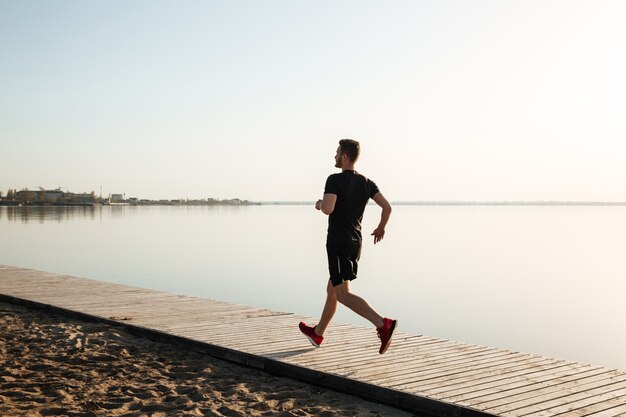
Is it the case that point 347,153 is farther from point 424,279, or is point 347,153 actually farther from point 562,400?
point 424,279

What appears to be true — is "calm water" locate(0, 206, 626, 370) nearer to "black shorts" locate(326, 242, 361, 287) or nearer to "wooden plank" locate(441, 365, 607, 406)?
"wooden plank" locate(441, 365, 607, 406)

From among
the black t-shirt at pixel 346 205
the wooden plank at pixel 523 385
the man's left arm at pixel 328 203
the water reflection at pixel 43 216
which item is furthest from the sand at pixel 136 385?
the water reflection at pixel 43 216

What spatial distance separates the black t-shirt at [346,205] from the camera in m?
5.73

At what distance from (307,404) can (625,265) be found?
3156 cm

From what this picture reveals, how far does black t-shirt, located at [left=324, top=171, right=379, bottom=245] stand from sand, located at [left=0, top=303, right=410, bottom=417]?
4.49 feet

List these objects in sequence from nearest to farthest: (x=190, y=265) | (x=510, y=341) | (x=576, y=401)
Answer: (x=576, y=401) → (x=510, y=341) → (x=190, y=265)

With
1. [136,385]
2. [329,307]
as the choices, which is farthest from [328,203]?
[136,385]

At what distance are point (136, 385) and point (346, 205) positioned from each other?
96.8 inches

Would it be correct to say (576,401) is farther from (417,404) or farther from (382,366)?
(382,366)

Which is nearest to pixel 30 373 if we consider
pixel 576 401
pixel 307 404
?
pixel 307 404

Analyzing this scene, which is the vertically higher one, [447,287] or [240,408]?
[240,408]

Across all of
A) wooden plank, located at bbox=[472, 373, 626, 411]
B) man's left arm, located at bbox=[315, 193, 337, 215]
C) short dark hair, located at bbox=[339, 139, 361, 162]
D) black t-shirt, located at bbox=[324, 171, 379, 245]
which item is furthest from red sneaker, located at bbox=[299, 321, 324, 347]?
wooden plank, located at bbox=[472, 373, 626, 411]

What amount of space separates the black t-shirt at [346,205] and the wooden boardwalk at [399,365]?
1192 mm

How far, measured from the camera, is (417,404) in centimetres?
476
